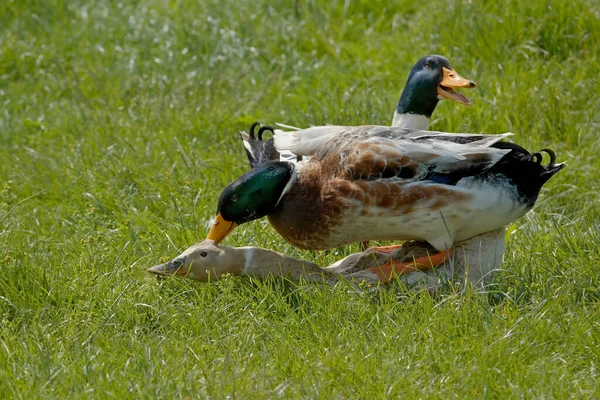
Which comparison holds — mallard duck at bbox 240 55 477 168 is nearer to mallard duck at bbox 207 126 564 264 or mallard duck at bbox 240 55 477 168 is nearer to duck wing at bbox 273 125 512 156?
duck wing at bbox 273 125 512 156

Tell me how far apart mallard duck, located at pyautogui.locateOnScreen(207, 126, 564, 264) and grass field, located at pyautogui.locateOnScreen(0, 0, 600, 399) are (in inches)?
10.9

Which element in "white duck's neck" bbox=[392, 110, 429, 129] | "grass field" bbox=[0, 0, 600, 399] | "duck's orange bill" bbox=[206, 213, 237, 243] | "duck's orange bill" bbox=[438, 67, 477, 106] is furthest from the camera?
"white duck's neck" bbox=[392, 110, 429, 129]

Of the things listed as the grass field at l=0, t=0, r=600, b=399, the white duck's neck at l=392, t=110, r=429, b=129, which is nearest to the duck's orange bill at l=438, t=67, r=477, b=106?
the white duck's neck at l=392, t=110, r=429, b=129

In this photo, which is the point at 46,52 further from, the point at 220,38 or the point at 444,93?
the point at 444,93

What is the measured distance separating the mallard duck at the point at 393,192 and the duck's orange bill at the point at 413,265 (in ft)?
0.25

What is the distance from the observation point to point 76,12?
352 inches

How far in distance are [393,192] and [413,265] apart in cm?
38

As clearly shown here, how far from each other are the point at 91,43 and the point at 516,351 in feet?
17.8

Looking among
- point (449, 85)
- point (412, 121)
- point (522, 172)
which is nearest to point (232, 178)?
point (412, 121)

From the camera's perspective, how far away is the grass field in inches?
159

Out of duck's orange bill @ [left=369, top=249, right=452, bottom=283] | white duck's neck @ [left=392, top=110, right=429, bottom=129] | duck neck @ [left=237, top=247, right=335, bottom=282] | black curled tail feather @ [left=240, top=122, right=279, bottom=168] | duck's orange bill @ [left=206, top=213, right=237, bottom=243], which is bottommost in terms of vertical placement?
duck's orange bill @ [left=369, top=249, right=452, bottom=283]

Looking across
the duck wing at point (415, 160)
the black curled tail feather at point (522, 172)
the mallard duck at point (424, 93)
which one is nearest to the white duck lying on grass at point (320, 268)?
the black curled tail feather at point (522, 172)

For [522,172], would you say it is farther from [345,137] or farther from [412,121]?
[412,121]

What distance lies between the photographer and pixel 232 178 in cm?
636
